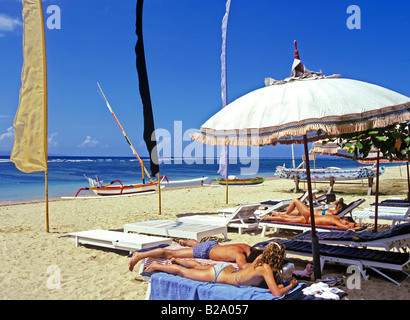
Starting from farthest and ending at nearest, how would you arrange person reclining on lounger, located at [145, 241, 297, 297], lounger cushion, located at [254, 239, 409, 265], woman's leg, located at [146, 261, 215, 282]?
lounger cushion, located at [254, 239, 409, 265], woman's leg, located at [146, 261, 215, 282], person reclining on lounger, located at [145, 241, 297, 297]

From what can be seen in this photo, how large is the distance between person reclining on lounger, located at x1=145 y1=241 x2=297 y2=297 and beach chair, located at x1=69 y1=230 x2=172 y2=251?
198 cm

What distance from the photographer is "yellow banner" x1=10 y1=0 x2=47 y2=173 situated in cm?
786

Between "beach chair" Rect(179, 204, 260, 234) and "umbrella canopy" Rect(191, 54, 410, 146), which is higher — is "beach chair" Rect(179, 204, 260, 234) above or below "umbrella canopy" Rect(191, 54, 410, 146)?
below

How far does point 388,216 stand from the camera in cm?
776

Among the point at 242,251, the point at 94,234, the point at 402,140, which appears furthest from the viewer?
the point at 94,234

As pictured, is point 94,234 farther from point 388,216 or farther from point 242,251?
point 388,216

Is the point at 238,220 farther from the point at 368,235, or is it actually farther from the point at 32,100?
the point at 32,100

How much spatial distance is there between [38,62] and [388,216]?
28.5 feet

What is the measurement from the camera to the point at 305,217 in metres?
7.44

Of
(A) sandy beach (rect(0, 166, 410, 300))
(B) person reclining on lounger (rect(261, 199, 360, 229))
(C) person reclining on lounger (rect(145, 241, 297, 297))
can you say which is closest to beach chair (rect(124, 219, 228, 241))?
(A) sandy beach (rect(0, 166, 410, 300))

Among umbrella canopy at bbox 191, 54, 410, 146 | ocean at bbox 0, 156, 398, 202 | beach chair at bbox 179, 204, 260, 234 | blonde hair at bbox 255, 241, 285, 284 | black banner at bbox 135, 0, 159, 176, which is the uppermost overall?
black banner at bbox 135, 0, 159, 176

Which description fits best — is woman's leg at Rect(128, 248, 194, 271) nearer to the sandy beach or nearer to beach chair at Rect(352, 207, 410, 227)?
the sandy beach

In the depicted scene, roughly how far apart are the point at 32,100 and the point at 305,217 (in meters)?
6.66
